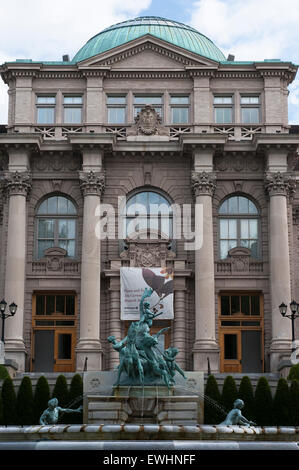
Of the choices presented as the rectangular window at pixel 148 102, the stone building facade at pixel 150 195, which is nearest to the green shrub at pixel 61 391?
the stone building facade at pixel 150 195

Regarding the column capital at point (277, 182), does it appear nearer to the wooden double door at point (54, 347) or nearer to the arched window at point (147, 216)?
the arched window at point (147, 216)

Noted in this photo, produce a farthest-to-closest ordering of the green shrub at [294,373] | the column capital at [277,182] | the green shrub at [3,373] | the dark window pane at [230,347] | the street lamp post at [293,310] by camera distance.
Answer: the column capital at [277,182] < the dark window pane at [230,347] < the green shrub at [3,373] < the green shrub at [294,373] < the street lamp post at [293,310]

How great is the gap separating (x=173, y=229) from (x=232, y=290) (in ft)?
14.8

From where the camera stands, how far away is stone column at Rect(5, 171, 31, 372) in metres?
44.9

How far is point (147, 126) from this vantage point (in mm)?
48844

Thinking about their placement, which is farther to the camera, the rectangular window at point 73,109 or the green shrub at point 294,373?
the rectangular window at point 73,109

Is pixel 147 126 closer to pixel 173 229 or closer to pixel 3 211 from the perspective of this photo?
pixel 173 229

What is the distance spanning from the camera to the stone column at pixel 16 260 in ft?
147

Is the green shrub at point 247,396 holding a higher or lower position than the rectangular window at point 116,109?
lower

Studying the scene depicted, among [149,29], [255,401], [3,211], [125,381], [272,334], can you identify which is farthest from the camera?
[149,29]

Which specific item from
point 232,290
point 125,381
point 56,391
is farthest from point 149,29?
point 125,381

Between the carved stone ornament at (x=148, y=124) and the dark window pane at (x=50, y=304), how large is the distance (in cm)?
995

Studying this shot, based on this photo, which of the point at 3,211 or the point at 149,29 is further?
the point at 149,29

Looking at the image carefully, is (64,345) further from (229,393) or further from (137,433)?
(137,433)
